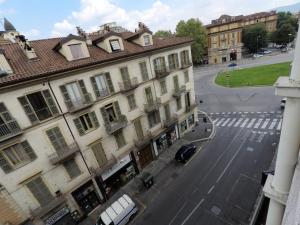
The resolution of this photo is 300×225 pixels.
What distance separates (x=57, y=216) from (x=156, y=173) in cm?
1178

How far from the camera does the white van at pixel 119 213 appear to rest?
1651 cm

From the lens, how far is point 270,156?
2203 centimetres

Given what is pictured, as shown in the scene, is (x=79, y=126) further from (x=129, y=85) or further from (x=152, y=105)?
(x=152, y=105)

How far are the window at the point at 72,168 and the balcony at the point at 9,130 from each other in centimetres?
515

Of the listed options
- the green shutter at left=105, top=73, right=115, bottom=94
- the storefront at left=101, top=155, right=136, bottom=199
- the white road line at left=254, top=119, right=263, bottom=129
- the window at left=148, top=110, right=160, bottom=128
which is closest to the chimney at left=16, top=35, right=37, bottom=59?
the green shutter at left=105, top=73, right=115, bottom=94

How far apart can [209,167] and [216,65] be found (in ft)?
218

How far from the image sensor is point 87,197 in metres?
19.0

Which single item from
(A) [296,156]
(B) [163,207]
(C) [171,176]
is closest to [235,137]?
(C) [171,176]

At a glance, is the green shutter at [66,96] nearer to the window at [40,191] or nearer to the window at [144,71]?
the window at [40,191]

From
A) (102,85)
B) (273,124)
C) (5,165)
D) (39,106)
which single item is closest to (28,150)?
(5,165)

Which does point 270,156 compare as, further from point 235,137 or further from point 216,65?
point 216,65

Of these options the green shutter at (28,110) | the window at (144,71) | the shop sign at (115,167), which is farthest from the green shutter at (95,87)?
the shop sign at (115,167)

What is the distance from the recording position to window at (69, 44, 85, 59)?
16264 millimetres

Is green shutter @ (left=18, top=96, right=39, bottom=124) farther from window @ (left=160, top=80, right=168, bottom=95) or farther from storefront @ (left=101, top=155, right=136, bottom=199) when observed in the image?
window @ (left=160, top=80, right=168, bottom=95)
